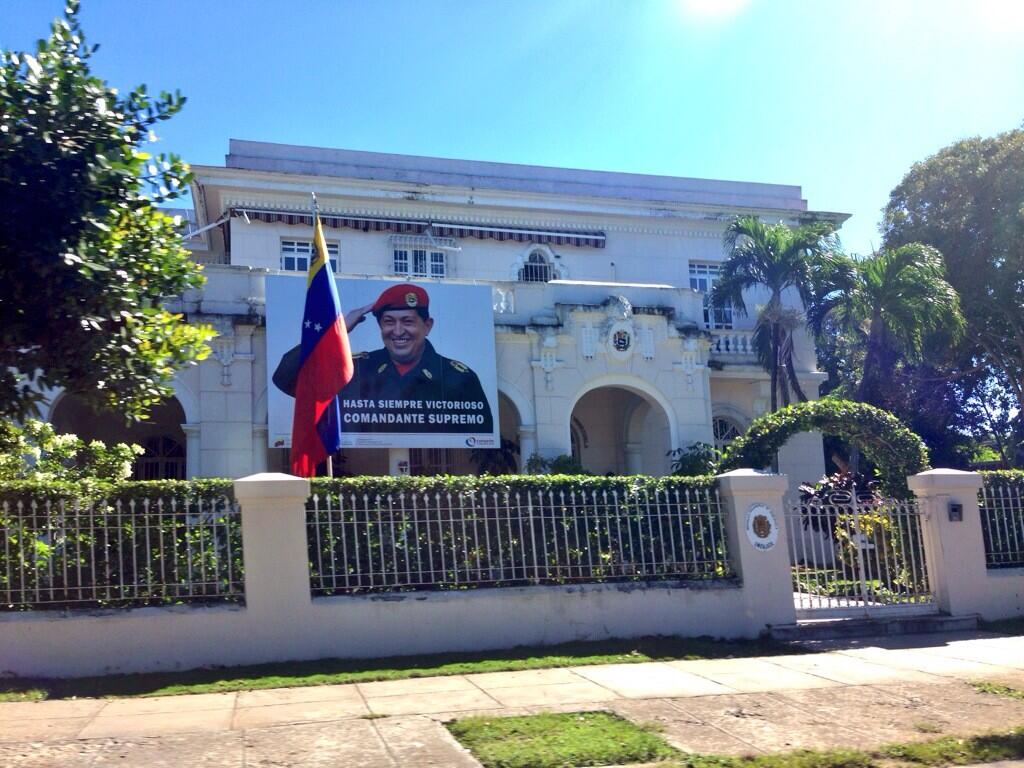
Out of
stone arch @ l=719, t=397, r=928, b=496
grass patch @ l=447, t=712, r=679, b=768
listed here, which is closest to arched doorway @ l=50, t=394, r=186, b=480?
stone arch @ l=719, t=397, r=928, b=496

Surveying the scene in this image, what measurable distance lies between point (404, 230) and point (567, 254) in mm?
3926

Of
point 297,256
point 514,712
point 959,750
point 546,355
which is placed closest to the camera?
point 959,750

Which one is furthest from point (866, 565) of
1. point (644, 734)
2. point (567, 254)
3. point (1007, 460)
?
point (1007, 460)

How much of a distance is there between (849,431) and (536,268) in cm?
1082

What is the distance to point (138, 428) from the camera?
19.7 meters

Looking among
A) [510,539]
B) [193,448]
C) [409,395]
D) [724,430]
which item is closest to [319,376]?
[409,395]

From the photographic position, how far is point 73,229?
20.4 feet

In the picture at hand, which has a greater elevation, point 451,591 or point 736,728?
point 451,591

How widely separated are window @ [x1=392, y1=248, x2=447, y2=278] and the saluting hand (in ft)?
15.9

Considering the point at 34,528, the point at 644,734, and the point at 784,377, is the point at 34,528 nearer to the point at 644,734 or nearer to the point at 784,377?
the point at 644,734

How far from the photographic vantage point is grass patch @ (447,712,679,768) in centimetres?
646

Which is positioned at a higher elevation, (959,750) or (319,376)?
(319,376)

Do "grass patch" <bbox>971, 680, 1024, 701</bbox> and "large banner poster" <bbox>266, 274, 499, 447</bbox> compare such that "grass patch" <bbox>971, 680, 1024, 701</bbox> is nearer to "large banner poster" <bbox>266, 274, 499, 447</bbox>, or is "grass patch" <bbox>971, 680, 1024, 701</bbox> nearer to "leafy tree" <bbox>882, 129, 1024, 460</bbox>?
"large banner poster" <bbox>266, 274, 499, 447</bbox>

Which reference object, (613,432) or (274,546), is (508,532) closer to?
(274,546)
